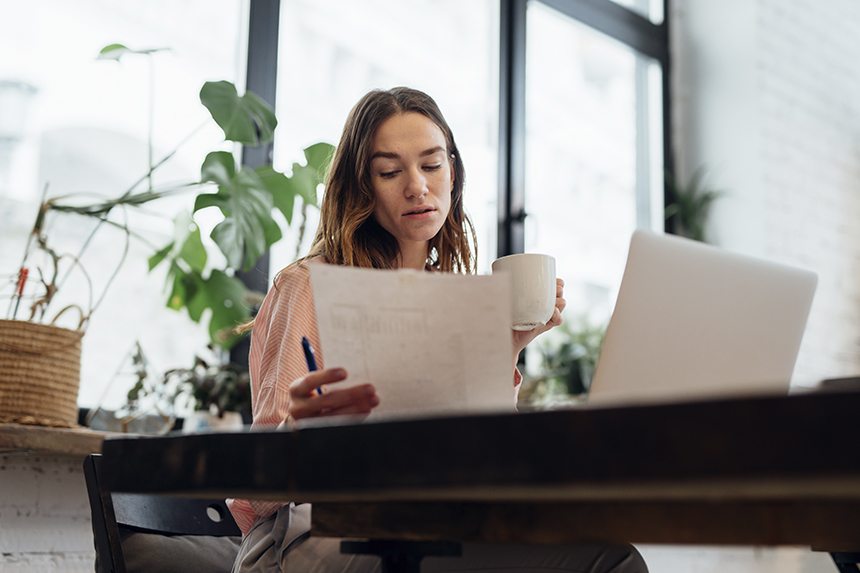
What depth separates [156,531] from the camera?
3.47ft

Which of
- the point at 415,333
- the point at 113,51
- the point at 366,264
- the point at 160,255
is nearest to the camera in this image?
the point at 415,333

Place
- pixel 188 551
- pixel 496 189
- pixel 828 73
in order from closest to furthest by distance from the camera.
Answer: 1. pixel 188 551
2. pixel 496 189
3. pixel 828 73

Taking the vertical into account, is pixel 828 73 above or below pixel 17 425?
above

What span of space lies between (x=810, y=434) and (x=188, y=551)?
934 mm

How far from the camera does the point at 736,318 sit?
2.75 feet

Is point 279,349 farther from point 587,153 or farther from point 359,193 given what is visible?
point 587,153

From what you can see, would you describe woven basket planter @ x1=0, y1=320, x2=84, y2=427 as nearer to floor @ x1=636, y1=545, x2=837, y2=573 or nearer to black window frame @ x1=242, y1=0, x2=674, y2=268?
black window frame @ x1=242, y1=0, x2=674, y2=268

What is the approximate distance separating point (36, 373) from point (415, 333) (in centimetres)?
128

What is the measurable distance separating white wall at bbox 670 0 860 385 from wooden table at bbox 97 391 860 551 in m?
3.04

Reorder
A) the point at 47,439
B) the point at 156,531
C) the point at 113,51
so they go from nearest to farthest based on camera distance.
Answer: the point at 156,531 < the point at 47,439 < the point at 113,51

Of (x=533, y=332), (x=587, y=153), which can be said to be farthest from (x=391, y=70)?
(x=533, y=332)

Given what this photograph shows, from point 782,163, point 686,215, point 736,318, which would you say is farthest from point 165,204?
point 782,163

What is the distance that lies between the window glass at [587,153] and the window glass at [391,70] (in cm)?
23

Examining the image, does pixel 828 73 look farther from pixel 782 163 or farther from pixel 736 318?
pixel 736 318
